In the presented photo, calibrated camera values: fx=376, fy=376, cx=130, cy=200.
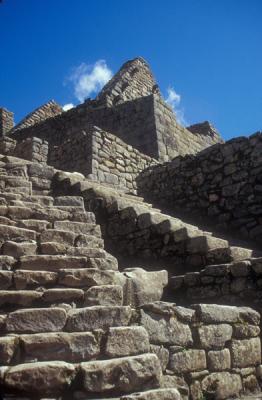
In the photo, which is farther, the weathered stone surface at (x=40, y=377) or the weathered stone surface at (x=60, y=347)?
the weathered stone surface at (x=60, y=347)

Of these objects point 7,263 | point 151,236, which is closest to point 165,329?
point 7,263

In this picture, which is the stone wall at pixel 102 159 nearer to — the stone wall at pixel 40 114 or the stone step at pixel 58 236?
the stone step at pixel 58 236

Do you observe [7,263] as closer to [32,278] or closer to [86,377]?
[32,278]

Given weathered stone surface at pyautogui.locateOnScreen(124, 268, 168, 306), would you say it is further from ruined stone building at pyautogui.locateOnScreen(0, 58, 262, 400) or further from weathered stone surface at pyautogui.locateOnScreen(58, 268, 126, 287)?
weathered stone surface at pyautogui.locateOnScreen(58, 268, 126, 287)

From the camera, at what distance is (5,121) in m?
20.1

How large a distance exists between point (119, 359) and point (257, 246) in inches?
166

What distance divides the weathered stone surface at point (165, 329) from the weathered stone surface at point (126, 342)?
21 cm

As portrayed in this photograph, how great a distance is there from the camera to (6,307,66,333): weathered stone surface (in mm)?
2537

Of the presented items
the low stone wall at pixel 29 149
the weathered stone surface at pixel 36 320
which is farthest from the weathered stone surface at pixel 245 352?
the low stone wall at pixel 29 149

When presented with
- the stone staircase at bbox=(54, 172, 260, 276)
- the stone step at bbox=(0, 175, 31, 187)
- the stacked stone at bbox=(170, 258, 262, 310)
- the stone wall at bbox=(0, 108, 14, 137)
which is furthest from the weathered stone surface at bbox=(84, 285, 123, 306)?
the stone wall at bbox=(0, 108, 14, 137)

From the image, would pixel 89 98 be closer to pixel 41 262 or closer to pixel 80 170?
pixel 80 170

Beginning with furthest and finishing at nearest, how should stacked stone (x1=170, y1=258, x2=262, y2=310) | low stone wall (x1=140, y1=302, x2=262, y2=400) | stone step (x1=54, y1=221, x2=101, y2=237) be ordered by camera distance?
stone step (x1=54, y1=221, x2=101, y2=237), stacked stone (x1=170, y1=258, x2=262, y2=310), low stone wall (x1=140, y1=302, x2=262, y2=400)

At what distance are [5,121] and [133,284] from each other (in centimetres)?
1844

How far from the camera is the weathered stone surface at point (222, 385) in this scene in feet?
10.0
